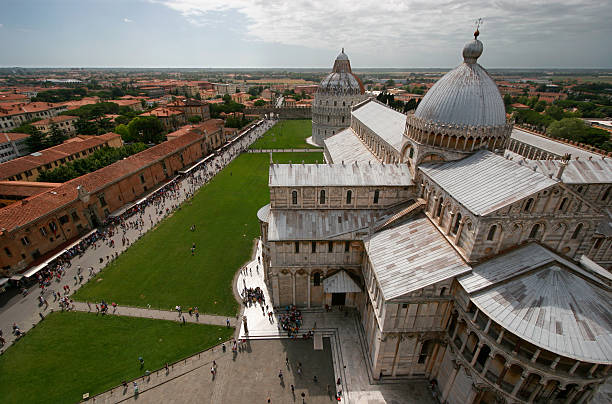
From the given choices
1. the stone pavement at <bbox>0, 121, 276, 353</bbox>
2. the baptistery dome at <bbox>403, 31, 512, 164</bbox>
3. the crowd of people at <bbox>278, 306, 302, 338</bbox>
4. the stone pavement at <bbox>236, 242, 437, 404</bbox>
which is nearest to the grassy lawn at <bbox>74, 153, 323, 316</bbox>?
the stone pavement at <bbox>0, 121, 276, 353</bbox>

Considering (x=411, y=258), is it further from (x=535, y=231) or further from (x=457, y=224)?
(x=535, y=231)

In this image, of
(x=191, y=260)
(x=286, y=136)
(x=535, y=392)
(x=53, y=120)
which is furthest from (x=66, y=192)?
(x=286, y=136)

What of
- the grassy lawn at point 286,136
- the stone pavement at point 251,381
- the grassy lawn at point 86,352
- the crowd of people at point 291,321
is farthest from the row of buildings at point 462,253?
the grassy lawn at point 286,136

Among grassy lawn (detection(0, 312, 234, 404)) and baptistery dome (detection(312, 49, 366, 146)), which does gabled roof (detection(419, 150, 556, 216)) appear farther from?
baptistery dome (detection(312, 49, 366, 146))

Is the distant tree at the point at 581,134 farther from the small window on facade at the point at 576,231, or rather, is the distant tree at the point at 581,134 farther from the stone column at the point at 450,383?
the stone column at the point at 450,383

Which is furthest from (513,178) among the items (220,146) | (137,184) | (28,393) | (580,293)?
(220,146)
